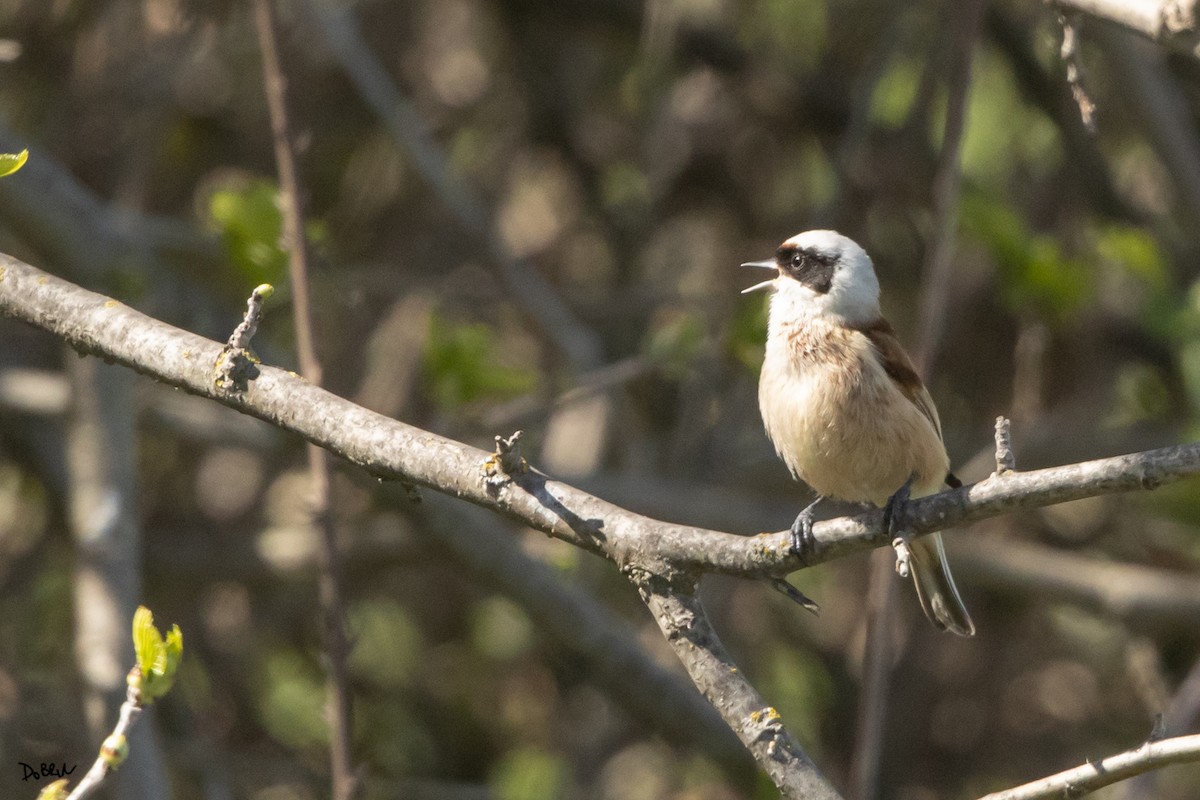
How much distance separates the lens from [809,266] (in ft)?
15.1

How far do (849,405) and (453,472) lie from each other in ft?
5.56

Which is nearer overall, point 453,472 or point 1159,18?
point 453,472

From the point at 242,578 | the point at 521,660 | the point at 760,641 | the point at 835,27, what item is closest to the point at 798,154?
the point at 835,27

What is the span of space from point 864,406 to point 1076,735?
12.8 feet

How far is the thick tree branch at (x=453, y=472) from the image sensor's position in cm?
256


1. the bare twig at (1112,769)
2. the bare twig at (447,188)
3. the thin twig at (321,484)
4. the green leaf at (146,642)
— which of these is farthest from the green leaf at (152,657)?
the bare twig at (447,188)

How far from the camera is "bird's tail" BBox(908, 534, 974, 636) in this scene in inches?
175

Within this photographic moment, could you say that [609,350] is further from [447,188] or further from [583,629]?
[583,629]

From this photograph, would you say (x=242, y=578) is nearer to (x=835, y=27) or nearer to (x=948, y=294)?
(x=948, y=294)

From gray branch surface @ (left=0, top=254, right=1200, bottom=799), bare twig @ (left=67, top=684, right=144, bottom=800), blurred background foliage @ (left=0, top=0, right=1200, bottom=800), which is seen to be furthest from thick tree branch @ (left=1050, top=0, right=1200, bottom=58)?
bare twig @ (left=67, top=684, right=144, bottom=800)

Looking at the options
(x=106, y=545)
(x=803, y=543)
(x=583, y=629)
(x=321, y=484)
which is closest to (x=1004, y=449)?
(x=803, y=543)

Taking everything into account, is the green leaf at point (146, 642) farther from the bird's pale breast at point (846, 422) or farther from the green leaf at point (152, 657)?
the bird's pale breast at point (846, 422)

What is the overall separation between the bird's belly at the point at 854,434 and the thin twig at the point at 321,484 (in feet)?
4.67

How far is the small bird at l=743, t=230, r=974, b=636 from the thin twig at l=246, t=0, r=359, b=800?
144 cm
